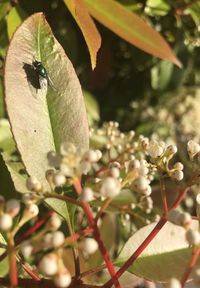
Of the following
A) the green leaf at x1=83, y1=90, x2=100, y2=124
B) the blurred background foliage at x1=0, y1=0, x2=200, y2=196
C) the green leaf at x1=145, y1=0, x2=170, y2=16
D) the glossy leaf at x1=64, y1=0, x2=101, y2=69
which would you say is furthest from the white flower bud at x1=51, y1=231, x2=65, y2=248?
the green leaf at x1=83, y1=90, x2=100, y2=124

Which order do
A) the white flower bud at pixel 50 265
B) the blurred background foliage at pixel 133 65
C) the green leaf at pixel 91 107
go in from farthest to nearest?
the green leaf at pixel 91 107, the blurred background foliage at pixel 133 65, the white flower bud at pixel 50 265

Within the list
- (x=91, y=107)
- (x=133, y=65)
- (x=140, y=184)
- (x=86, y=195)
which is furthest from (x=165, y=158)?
(x=133, y=65)

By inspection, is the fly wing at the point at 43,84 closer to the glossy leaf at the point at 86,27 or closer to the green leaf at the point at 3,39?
the glossy leaf at the point at 86,27

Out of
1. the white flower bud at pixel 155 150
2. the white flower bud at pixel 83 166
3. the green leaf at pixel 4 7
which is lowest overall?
the white flower bud at pixel 155 150

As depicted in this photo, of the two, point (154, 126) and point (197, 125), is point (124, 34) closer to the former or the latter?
point (154, 126)

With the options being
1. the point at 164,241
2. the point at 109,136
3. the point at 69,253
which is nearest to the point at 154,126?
the point at 109,136

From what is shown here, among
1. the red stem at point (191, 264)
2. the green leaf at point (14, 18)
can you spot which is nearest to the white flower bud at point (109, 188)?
the red stem at point (191, 264)
